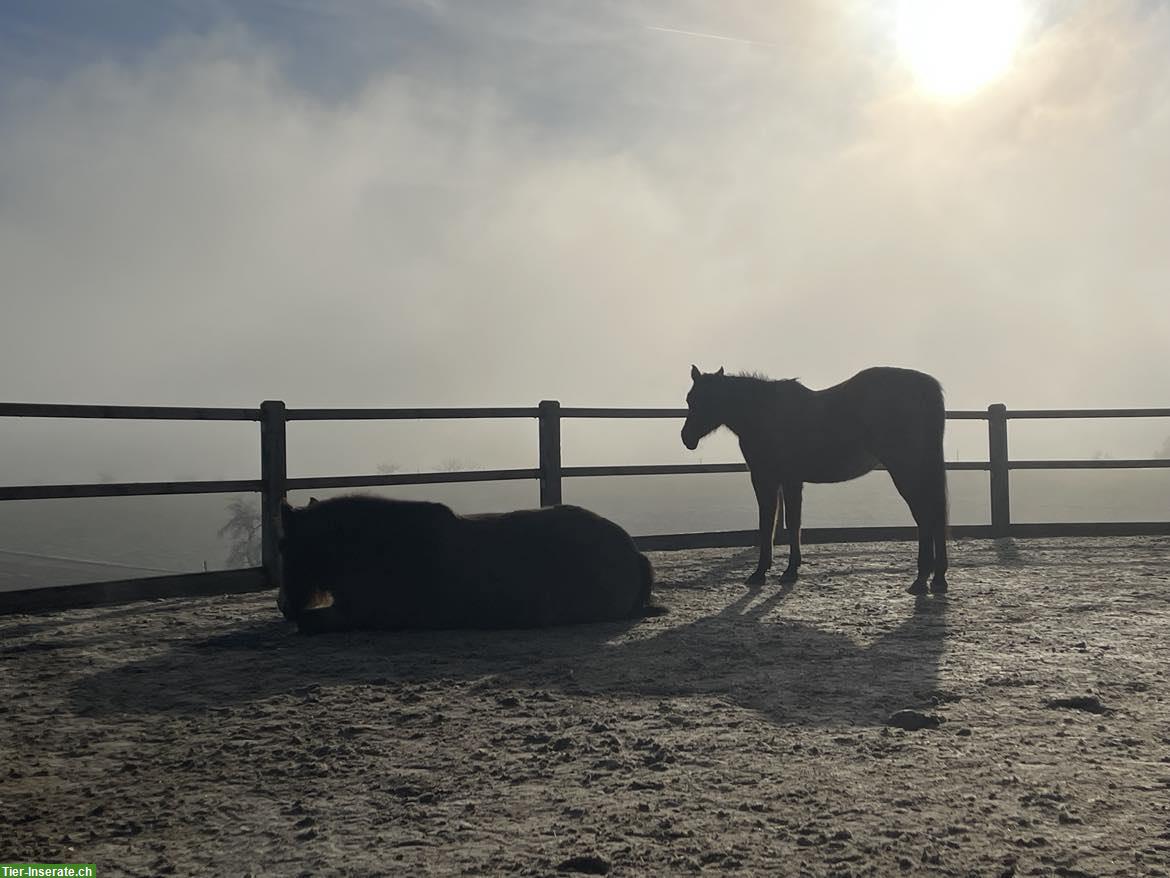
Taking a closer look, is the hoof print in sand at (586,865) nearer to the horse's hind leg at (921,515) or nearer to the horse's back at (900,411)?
the horse's hind leg at (921,515)

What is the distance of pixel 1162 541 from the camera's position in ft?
35.3

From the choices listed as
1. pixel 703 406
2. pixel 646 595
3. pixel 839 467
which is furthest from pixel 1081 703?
pixel 703 406

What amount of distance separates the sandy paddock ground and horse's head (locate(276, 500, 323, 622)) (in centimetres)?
25

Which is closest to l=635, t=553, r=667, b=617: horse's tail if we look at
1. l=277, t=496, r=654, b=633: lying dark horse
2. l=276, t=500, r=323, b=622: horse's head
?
l=277, t=496, r=654, b=633: lying dark horse

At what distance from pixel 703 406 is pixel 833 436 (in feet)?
4.26

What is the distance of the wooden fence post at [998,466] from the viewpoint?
37.2ft

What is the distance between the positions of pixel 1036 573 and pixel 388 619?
17.7ft

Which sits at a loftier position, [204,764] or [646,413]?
[646,413]

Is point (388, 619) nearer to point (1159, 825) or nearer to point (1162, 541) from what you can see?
point (1159, 825)

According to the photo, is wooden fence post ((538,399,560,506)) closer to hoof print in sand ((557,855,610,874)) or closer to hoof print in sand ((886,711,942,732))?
hoof print in sand ((886,711,942,732))

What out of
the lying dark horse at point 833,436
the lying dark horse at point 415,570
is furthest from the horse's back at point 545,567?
the lying dark horse at point 833,436

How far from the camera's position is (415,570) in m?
5.59

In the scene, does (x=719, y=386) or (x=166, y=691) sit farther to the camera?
(x=719, y=386)

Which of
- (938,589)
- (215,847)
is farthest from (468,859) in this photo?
(938,589)
